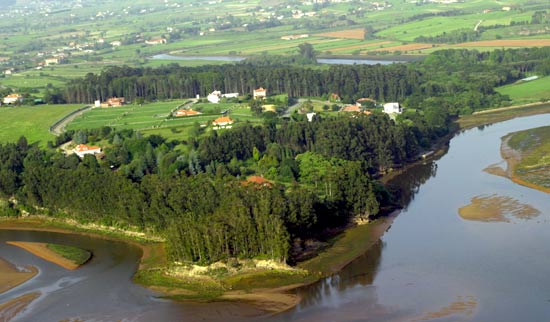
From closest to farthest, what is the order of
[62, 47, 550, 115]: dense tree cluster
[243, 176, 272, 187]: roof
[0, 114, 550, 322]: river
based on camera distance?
[0, 114, 550, 322]: river → [243, 176, 272, 187]: roof → [62, 47, 550, 115]: dense tree cluster

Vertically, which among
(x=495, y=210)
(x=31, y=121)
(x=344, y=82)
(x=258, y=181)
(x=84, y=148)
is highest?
(x=31, y=121)

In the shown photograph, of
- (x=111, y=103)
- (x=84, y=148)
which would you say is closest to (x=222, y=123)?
(x=84, y=148)

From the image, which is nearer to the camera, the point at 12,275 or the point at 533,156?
the point at 12,275

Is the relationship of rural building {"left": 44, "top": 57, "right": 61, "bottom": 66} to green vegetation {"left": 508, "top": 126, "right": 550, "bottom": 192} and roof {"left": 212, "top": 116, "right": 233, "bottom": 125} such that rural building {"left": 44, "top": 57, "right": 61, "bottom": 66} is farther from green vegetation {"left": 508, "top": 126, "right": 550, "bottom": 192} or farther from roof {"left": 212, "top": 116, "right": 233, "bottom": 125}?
green vegetation {"left": 508, "top": 126, "right": 550, "bottom": 192}

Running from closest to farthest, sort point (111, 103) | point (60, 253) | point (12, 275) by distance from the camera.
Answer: point (12, 275), point (60, 253), point (111, 103)

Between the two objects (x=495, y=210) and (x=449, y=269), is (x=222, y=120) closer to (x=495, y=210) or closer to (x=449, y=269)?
(x=495, y=210)

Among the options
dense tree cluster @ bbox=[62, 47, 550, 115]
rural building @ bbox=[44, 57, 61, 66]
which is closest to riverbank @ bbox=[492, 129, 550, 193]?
dense tree cluster @ bbox=[62, 47, 550, 115]

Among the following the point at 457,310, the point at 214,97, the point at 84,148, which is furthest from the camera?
the point at 214,97

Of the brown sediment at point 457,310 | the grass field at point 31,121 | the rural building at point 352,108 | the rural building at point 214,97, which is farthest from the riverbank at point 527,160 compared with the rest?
the grass field at point 31,121
